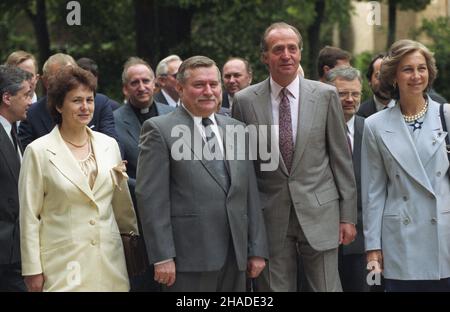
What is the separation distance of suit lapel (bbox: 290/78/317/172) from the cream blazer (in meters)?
1.43

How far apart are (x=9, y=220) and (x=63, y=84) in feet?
3.70

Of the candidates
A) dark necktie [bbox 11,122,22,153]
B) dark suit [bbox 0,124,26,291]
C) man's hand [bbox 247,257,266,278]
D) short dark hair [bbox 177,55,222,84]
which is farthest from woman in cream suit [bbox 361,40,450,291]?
dark necktie [bbox 11,122,22,153]

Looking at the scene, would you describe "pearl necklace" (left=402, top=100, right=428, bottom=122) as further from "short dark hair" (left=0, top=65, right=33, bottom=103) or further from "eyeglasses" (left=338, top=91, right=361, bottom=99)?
"short dark hair" (left=0, top=65, right=33, bottom=103)

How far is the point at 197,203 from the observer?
642 cm

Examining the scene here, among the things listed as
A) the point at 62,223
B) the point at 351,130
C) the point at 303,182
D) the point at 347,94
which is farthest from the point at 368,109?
the point at 62,223

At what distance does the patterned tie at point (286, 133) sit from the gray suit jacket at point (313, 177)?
0.05m

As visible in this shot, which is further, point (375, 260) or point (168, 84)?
point (168, 84)

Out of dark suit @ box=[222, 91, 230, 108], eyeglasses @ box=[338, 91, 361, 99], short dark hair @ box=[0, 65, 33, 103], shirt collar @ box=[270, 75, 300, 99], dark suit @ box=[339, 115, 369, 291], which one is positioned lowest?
dark suit @ box=[339, 115, 369, 291]

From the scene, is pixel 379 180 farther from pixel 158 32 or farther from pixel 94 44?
pixel 94 44

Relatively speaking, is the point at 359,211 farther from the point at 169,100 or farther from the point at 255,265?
the point at 169,100

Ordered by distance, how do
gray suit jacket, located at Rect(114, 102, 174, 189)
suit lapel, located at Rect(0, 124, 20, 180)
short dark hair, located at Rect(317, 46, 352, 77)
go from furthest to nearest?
short dark hair, located at Rect(317, 46, 352, 77)
gray suit jacket, located at Rect(114, 102, 174, 189)
suit lapel, located at Rect(0, 124, 20, 180)

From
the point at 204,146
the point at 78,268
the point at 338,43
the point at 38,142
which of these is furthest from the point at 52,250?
the point at 338,43

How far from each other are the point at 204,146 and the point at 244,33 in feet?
45.2

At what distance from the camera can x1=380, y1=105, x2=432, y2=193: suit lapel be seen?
650 centimetres
